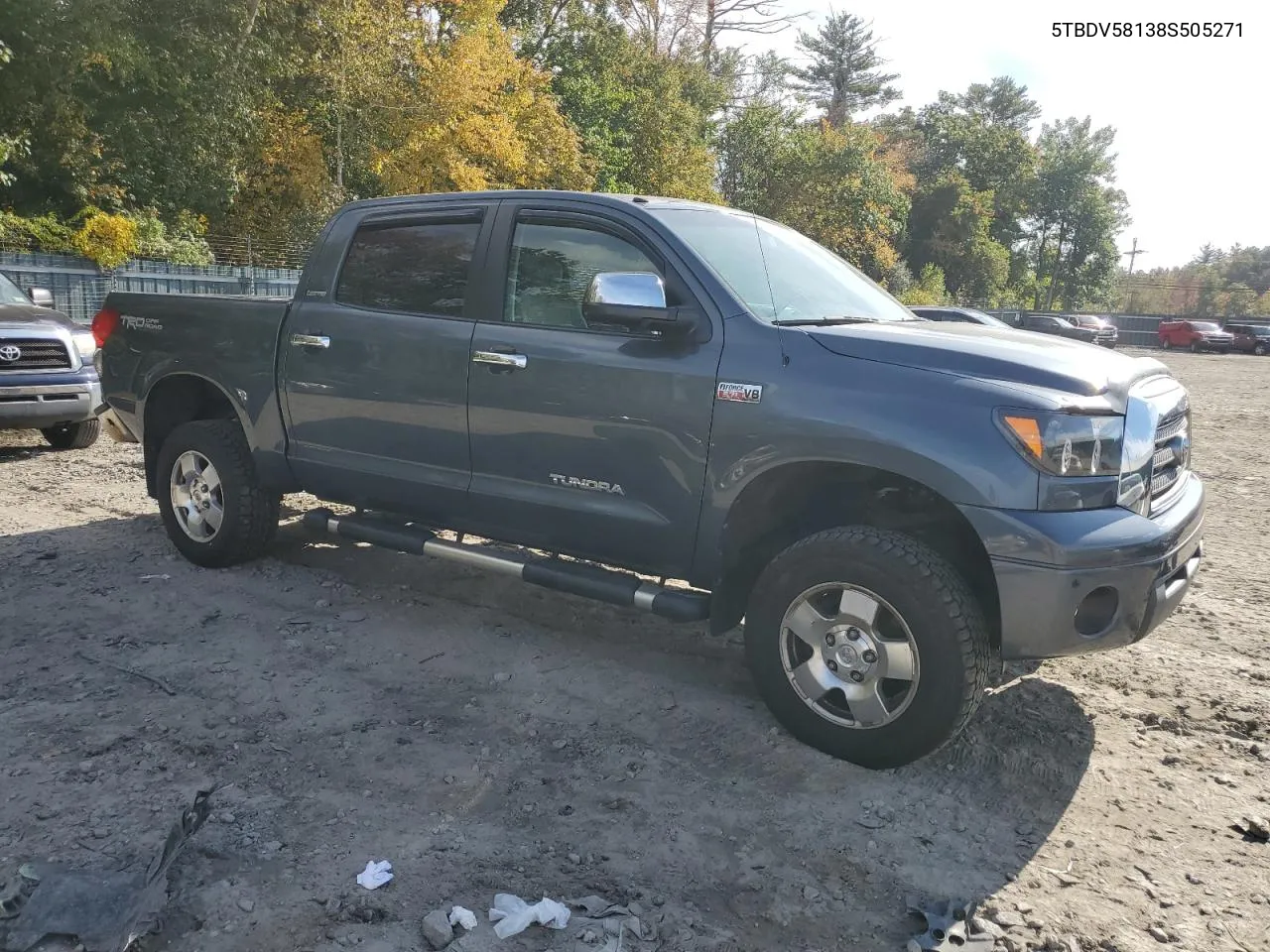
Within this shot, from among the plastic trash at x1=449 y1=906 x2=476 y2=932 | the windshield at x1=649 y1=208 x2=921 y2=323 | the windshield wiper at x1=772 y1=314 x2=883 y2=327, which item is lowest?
the plastic trash at x1=449 y1=906 x2=476 y2=932

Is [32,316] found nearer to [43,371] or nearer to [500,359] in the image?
[43,371]

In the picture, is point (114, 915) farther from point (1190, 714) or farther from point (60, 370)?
point (60, 370)

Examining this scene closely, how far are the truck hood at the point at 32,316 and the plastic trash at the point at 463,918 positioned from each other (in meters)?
7.84

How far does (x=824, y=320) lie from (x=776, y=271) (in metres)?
0.39

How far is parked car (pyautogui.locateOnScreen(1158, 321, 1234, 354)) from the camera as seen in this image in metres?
44.3

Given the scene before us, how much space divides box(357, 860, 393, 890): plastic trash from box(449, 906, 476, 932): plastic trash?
26 centimetres

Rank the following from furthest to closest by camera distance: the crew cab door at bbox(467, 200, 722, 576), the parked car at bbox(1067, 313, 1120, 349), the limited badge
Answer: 1. the parked car at bbox(1067, 313, 1120, 349)
2. the crew cab door at bbox(467, 200, 722, 576)
3. the limited badge

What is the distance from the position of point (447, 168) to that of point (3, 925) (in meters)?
26.5

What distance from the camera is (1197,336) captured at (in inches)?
1770

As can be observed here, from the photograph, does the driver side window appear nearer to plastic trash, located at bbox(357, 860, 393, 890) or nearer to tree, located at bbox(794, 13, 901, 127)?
plastic trash, located at bbox(357, 860, 393, 890)

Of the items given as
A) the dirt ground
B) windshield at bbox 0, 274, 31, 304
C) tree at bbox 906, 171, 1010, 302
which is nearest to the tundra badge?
the dirt ground

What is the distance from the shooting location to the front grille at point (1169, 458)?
361 centimetres

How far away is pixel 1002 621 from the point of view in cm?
335

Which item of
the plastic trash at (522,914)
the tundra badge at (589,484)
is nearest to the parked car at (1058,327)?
the tundra badge at (589,484)
